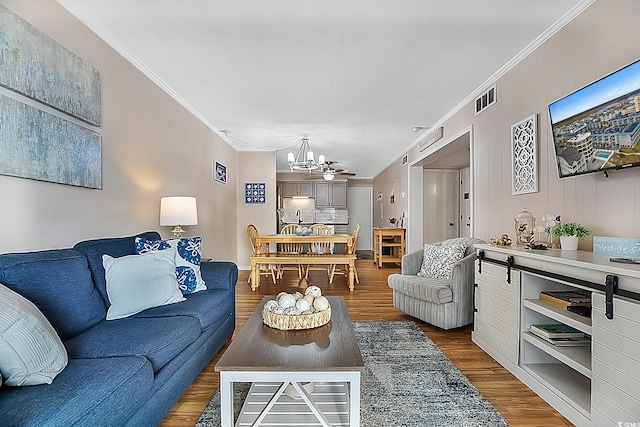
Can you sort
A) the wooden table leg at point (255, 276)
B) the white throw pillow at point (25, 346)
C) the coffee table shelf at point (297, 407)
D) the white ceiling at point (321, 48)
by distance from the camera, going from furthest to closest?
the wooden table leg at point (255, 276) < the white ceiling at point (321, 48) < the coffee table shelf at point (297, 407) < the white throw pillow at point (25, 346)

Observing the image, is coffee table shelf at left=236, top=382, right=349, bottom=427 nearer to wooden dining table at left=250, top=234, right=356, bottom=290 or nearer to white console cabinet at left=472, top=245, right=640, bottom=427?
white console cabinet at left=472, top=245, right=640, bottom=427

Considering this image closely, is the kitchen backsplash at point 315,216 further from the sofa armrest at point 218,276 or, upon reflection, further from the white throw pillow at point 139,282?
the white throw pillow at point 139,282

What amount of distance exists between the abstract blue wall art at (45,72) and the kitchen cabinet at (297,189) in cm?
738

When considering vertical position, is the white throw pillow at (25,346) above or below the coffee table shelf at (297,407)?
above

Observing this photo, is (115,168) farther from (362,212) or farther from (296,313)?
(362,212)

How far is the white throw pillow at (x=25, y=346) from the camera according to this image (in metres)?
1.12

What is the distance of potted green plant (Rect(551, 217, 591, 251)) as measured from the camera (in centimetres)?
210

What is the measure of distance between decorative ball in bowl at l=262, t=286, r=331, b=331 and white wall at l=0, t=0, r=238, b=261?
1436 mm

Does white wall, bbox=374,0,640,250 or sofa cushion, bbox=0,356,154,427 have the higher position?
white wall, bbox=374,0,640,250

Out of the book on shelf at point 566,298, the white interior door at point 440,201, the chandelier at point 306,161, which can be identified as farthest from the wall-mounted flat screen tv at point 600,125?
the white interior door at point 440,201

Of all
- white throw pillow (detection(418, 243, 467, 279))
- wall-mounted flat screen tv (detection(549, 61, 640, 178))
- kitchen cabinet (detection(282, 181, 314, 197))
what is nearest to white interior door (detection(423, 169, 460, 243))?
kitchen cabinet (detection(282, 181, 314, 197))

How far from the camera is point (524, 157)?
2793 mm

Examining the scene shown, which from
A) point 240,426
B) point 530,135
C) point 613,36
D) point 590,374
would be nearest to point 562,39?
point 613,36

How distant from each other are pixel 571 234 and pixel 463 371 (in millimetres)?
1147
